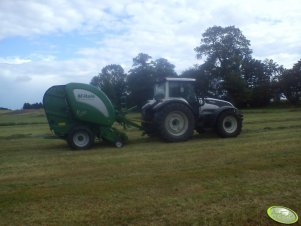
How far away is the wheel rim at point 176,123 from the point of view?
13.4m

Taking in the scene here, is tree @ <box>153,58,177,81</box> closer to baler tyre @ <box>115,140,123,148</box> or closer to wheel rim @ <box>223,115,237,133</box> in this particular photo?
wheel rim @ <box>223,115,237,133</box>

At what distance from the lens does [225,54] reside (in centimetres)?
6019

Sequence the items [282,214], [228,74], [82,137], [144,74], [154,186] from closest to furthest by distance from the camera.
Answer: [282,214], [154,186], [82,137], [228,74], [144,74]

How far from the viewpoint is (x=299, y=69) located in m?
55.9

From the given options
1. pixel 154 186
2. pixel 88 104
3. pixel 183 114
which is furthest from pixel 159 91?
pixel 154 186

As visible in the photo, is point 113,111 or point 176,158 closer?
point 176,158

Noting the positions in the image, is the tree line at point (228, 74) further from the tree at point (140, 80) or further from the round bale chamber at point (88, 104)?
the round bale chamber at point (88, 104)

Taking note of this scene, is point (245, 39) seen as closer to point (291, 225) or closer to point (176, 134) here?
point (176, 134)

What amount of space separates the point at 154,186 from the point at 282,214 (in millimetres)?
2135

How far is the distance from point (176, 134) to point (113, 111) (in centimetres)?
223

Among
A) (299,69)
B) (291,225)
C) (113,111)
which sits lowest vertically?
(291,225)

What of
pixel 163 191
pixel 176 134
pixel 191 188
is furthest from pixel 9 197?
pixel 176 134

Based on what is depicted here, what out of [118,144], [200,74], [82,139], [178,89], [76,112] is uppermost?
[200,74]

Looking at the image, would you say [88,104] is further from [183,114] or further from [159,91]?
[183,114]
